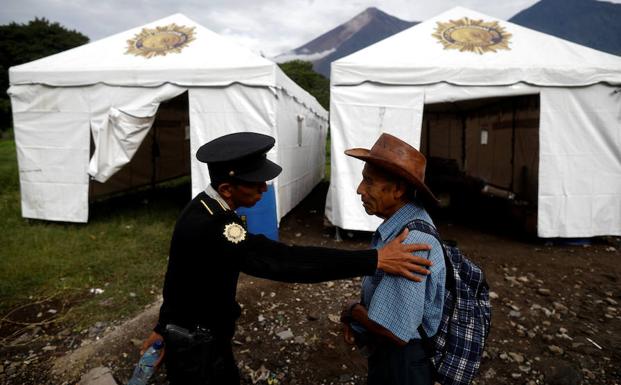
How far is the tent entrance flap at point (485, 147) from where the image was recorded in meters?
7.50

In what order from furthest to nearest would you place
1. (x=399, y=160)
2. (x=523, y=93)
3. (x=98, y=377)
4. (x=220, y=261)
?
(x=523, y=93) < (x=98, y=377) < (x=220, y=261) < (x=399, y=160)

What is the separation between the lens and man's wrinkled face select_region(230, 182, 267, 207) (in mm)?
1539

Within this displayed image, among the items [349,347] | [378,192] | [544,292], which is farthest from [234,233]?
[544,292]

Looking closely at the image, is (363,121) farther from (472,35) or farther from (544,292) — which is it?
(544,292)

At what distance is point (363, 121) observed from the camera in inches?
218

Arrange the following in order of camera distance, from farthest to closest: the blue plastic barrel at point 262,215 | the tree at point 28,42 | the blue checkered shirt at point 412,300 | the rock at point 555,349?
the tree at point 28,42
the blue plastic barrel at point 262,215
the rock at point 555,349
the blue checkered shirt at point 412,300

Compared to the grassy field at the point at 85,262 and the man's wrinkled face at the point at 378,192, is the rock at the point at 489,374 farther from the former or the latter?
the grassy field at the point at 85,262

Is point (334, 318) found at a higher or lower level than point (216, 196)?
lower

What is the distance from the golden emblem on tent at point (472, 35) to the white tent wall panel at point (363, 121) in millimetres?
1274

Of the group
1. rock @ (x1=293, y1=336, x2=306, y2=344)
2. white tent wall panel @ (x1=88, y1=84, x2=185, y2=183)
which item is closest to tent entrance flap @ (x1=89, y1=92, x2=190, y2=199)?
white tent wall panel @ (x1=88, y1=84, x2=185, y2=183)

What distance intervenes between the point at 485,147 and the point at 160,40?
8.33 meters

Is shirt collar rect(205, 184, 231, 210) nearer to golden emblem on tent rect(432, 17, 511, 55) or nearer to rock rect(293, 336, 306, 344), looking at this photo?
rock rect(293, 336, 306, 344)

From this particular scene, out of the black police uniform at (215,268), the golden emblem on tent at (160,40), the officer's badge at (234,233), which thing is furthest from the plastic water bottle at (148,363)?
the golden emblem on tent at (160,40)

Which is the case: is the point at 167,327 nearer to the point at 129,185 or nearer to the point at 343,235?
the point at 343,235
